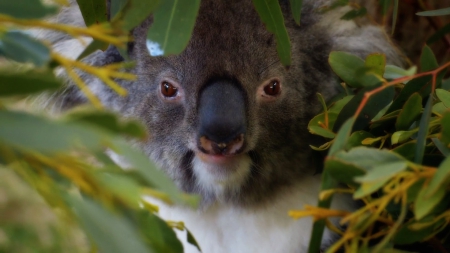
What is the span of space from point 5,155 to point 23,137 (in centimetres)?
14

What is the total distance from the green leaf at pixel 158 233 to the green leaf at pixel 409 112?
0.57 metres

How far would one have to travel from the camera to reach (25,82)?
65cm

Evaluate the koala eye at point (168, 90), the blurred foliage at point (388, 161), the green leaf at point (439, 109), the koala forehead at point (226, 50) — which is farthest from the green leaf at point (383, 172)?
the koala eye at point (168, 90)

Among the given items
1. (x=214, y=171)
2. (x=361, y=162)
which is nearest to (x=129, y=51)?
(x=214, y=171)

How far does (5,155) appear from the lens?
2.33ft

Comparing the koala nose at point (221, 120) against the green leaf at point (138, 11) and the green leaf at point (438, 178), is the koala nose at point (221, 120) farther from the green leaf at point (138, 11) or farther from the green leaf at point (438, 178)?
the green leaf at point (438, 178)

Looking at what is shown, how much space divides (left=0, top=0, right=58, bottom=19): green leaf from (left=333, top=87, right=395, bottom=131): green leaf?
0.66m

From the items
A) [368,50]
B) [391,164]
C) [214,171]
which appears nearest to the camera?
[391,164]

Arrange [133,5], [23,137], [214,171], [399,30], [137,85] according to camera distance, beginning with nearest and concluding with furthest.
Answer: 1. [23,137]
2. [133,5]
3. [214,171]
4. [137,85]
5. [399,30]

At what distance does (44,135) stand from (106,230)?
5.4 inches

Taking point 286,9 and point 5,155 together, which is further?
point 286,9

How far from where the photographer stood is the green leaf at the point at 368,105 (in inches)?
44.9

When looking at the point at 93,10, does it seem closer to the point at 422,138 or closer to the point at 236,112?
the point at 236,112

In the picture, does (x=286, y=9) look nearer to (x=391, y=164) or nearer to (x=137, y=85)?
(x=137, y=85)
